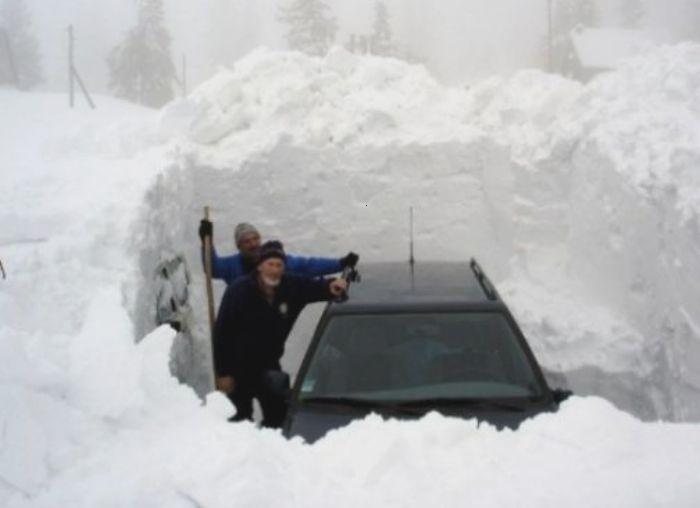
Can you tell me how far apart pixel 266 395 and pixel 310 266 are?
231 cm

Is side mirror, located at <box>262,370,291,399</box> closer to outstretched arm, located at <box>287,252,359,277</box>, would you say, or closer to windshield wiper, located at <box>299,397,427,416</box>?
windshield wiper, located at <box>299,397,427,416</box>

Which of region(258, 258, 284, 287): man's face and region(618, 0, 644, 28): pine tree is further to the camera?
region(618, 0, 644, 28): pine tree

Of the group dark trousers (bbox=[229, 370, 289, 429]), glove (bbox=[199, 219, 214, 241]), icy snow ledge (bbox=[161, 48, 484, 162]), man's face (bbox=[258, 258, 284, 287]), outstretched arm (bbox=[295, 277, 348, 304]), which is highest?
icy snow ledge (bbox=[161, 48, 484, 162])

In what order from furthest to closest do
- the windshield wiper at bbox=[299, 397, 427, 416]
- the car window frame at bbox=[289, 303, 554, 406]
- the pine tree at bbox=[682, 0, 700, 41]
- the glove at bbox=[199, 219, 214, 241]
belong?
the pine tree at bbox=[682, 0, 700, 41] < the glove at bbox=[199, 219, 214, 241] < the car window frame at bbox=[289, 303, 554, 406] < the windshield wiper at bbox=[299, 397, 427, 416]

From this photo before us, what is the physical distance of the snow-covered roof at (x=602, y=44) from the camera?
38.2 metres

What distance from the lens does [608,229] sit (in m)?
8.22

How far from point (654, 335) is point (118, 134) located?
733 centimetres

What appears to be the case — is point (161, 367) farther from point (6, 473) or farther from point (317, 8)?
point (317, 8)

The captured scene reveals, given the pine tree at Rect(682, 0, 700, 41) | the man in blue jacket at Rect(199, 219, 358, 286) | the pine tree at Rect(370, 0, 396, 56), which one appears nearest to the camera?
the man in blue jacket at Rect(199, 219, 358, 286)

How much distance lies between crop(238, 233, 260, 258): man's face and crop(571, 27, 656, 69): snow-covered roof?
1351 inches

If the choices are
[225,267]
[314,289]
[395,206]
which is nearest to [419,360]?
[314,289]

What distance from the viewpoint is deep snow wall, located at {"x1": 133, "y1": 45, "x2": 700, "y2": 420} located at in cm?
738

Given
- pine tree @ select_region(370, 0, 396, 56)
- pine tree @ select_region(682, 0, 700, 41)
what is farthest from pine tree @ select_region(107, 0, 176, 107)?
pine tree @ select_region(682, 0, 700, 41)

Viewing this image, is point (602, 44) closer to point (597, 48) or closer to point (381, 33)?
point (597, 48)
